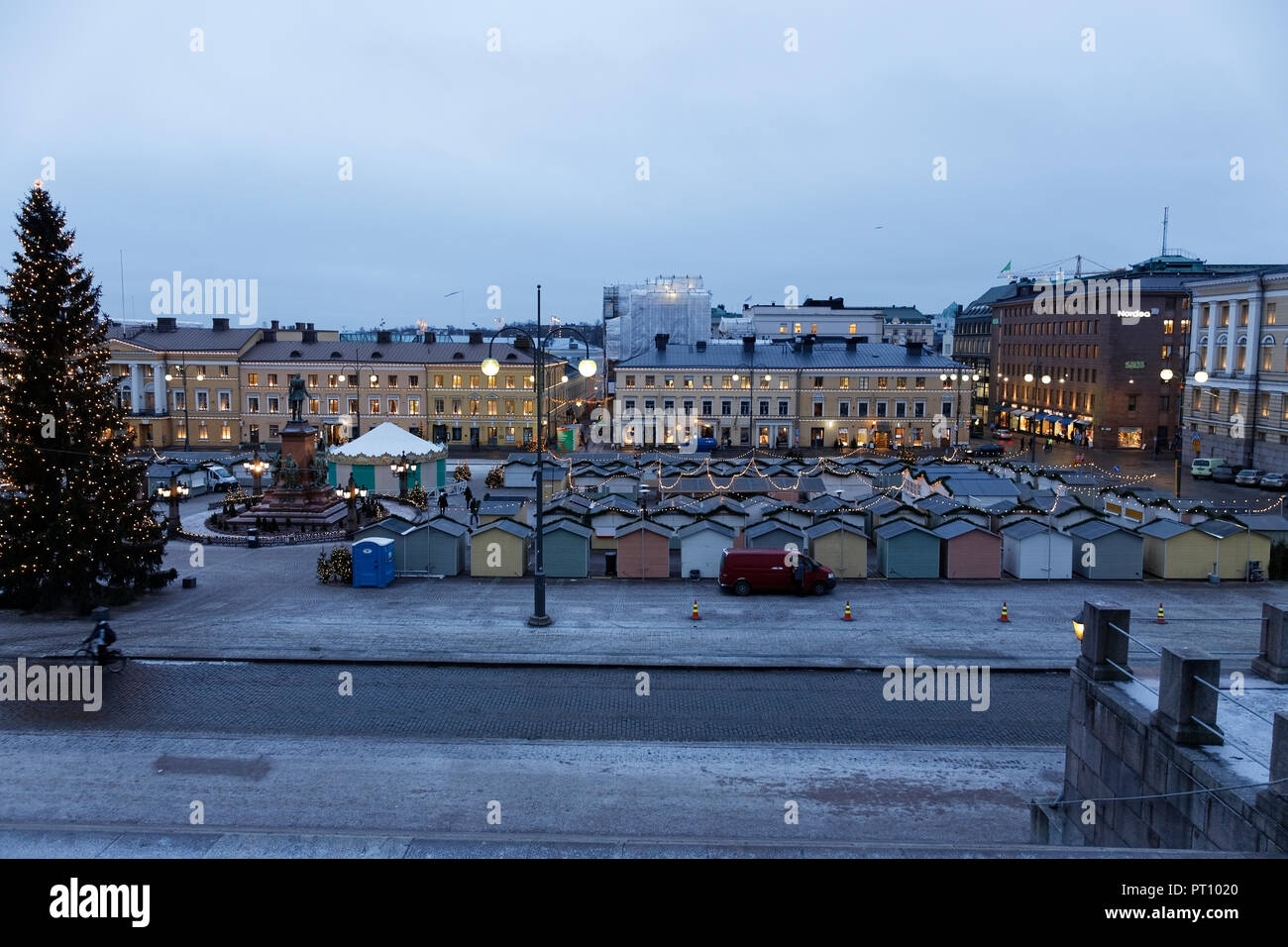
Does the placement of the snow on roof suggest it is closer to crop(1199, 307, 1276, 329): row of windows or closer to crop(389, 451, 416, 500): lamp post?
crop(389, 451, 416, 500): lamp post

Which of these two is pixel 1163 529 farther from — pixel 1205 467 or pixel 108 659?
pixel 1205 467

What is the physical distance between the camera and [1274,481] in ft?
171

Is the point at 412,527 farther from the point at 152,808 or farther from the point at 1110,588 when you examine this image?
the point at 1110,588

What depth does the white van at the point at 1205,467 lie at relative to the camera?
56.9 m

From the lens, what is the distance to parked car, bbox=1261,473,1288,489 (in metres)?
51.8

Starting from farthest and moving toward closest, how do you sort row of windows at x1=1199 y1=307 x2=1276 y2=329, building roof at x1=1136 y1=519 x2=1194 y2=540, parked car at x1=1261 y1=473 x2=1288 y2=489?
row of windows at x1=1199 y1=307 x2=1276 y2=329 → parked car at x1=1261 y1=473 x2=1288 y2=489 → building roof at x1=1136 y1=519 x2=1194 y2=540

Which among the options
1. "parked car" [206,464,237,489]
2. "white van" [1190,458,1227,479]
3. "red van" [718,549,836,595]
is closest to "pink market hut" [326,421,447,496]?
"parked car" [206,464,237,489]

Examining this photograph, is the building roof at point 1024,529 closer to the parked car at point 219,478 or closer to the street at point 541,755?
the street at point 541,755

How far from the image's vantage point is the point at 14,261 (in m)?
24.8

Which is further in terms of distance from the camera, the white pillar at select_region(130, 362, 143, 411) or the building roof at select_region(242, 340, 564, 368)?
the white pillar at select_region(130, 362, 143, 411)

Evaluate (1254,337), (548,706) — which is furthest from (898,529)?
(1254,337)

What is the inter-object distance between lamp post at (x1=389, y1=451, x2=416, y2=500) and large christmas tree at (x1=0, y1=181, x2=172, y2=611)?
18.0m
